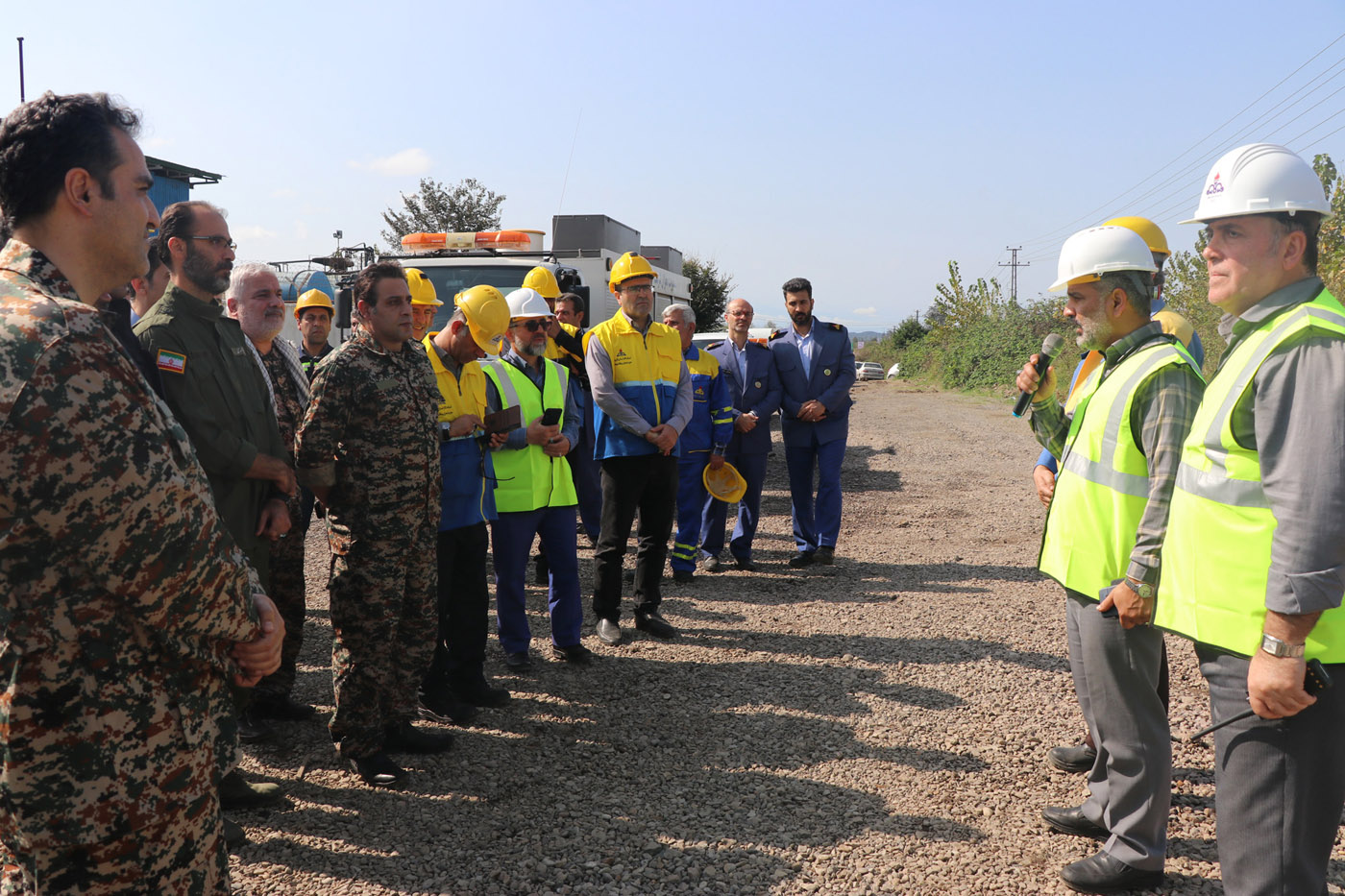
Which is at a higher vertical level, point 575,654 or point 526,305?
point 526,305

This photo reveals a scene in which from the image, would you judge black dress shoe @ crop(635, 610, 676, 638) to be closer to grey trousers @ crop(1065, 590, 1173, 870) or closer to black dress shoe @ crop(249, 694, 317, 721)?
black dress shoe @ crop(249, 694, 317, 721)

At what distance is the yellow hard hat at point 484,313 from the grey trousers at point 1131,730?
2948 millimetres

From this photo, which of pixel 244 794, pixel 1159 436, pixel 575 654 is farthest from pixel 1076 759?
pixel 244 794

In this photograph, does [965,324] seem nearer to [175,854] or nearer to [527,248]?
[527,248]

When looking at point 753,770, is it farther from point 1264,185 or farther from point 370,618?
point 1264,185

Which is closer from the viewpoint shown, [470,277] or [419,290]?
[419,290]

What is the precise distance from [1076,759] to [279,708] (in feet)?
12.5

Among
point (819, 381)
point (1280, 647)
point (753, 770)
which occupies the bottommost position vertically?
point (753, 770)

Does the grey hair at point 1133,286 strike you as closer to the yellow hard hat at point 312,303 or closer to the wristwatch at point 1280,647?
the wristwatch at point 1280,647

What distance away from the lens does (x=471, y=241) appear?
9.81 metres

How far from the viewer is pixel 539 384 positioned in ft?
16.4

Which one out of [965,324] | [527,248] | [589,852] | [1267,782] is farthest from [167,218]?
[965,324]

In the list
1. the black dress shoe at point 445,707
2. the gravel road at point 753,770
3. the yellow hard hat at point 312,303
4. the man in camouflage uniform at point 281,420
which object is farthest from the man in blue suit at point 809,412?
the man in camouflage uniform at point 281,420

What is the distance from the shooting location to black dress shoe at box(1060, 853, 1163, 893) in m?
2.92
